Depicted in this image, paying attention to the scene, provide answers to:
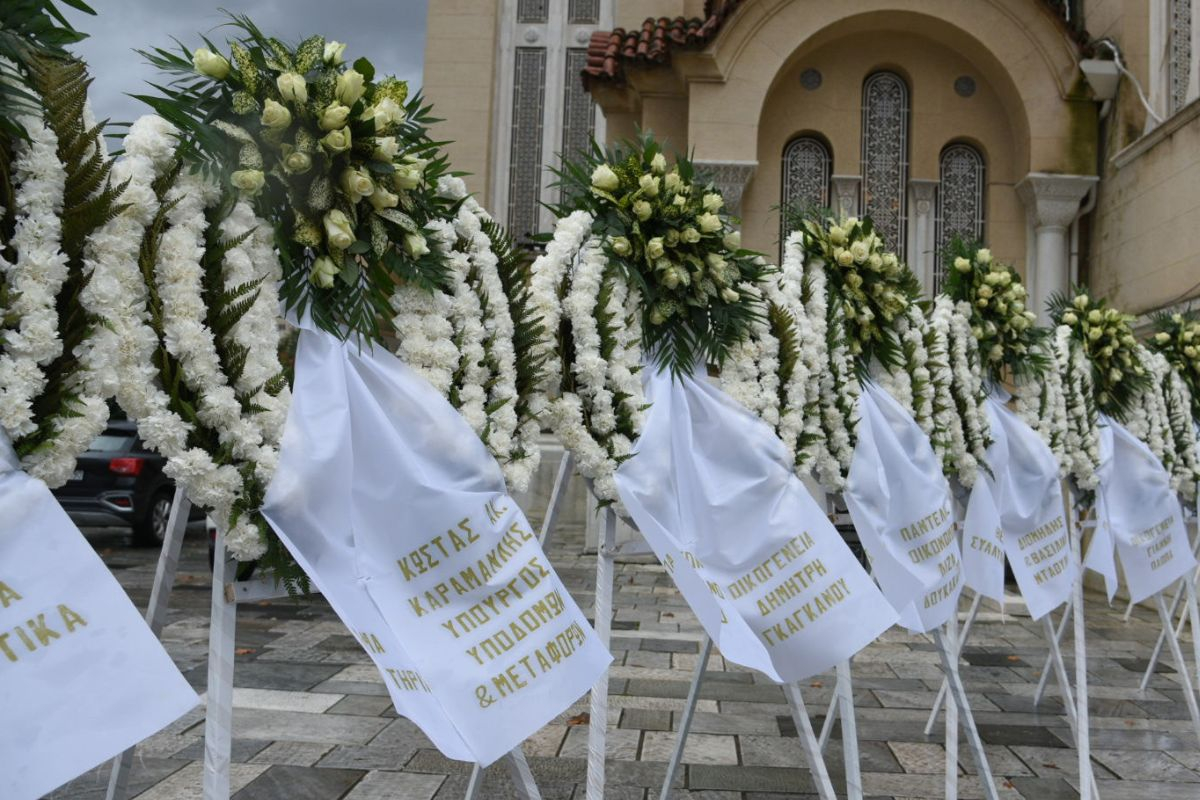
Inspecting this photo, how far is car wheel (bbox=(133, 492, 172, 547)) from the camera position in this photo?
1366 cm

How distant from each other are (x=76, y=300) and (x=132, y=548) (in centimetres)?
1288

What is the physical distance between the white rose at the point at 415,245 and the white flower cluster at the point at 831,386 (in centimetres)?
196

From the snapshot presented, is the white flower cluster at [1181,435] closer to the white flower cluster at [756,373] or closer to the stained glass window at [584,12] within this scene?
the white flower cluster at [756,373]

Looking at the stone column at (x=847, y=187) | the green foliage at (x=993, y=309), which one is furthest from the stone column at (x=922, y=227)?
the green foliage at (x=993, y=309)

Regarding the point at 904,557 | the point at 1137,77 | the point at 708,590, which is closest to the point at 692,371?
the point at 708,590

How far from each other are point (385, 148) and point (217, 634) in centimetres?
131

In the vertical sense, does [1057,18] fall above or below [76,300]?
above

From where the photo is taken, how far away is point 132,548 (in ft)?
45.3

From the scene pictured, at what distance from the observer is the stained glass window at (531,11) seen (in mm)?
15845

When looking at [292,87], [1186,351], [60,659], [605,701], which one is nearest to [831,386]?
[605,701]

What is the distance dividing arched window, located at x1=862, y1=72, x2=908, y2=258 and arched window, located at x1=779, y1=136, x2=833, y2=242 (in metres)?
0.49

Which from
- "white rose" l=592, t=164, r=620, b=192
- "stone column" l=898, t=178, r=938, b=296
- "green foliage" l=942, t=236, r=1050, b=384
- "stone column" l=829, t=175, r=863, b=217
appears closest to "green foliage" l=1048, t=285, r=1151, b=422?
"green foliage" l=942, t=236, r=1050, b=384

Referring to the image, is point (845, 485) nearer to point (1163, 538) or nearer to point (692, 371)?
point (692, 371)

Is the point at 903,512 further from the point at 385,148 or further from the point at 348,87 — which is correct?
the point at 348,87
